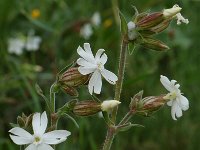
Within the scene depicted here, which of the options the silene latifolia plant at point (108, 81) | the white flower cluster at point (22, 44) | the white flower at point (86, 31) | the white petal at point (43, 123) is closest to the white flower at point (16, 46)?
the white flower cluster at point (22, 44)

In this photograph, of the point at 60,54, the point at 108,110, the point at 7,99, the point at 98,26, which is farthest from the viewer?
the point at 98,26

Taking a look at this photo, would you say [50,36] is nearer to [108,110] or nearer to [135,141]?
[135,141]

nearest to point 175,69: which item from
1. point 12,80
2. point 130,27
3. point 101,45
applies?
point 101,45

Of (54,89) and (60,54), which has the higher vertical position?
(60,54)

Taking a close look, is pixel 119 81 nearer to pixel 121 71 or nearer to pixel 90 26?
pixel 121 71

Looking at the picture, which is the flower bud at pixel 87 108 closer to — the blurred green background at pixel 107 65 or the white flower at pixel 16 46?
the blurred green background at pixel 107 65

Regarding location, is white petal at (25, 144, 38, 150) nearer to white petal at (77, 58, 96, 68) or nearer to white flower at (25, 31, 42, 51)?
white petal at (77, 58, 96, 68)

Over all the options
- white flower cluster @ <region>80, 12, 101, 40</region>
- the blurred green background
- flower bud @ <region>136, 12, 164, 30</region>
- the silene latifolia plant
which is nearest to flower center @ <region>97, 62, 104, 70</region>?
the silene latifolia plant

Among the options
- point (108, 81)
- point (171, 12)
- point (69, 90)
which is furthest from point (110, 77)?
point (171, 12)
